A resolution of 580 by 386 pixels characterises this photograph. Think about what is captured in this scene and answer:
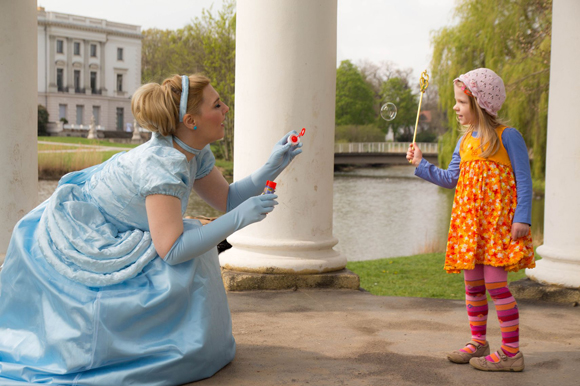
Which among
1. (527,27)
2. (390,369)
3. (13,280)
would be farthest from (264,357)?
(527,27)

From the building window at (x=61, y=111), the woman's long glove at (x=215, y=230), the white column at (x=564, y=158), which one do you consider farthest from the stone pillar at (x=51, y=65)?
the woman's long glove at (x=215, y=230)

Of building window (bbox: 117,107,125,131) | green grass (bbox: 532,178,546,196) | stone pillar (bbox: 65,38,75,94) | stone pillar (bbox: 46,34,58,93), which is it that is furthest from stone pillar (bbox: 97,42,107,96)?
green grass (bbox: 532,178,546,196)

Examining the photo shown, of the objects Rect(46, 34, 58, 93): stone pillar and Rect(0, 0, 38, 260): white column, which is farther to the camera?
Rect(46, 34, 58, 93): stone pillar

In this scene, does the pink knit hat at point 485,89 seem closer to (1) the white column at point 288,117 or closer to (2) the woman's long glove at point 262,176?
(2) the woman's long glove at point 262,176

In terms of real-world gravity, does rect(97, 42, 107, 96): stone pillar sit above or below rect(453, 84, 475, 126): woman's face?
above

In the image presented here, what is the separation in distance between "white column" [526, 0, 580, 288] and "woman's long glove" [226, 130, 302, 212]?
328cm

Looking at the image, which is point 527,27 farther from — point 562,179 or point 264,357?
point 264,357

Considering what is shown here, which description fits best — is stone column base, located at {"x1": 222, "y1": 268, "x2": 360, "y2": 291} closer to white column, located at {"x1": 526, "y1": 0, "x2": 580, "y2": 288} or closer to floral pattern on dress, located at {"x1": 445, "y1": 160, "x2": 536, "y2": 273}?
white column, located at {"x1": 526, "y1": 0, "x2": 580, "y2": 288}

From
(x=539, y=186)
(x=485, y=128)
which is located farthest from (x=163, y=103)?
(x=539, y=186)

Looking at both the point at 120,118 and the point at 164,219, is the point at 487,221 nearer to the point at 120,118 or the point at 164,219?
the point at 164,219

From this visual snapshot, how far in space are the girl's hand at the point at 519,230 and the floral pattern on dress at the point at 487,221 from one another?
0.16ft

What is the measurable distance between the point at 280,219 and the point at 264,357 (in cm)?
246

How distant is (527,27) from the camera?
60.7ft

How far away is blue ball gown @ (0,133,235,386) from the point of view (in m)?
3.77
